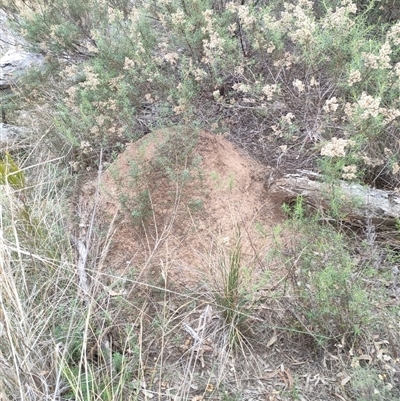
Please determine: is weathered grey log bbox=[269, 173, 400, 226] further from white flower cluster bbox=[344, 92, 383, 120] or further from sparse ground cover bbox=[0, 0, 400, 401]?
white flower cluster bbox=[344, 92, 383, 120]

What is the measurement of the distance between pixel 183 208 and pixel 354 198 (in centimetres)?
100

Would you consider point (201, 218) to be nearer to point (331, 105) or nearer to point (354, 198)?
point (354, 198)

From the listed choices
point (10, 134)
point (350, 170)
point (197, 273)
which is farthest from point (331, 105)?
point (10, 134)

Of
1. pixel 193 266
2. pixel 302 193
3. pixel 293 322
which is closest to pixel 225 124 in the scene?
pixel 302 193

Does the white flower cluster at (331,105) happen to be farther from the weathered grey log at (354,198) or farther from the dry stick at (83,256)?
the dry stick at (83,256)

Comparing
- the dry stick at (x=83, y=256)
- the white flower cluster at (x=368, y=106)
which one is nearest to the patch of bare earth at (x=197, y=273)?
the dry stick at (x=83, y=256)

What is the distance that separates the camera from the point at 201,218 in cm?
265

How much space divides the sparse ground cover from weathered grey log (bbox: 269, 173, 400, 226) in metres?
0.07

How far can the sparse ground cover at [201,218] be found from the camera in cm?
202

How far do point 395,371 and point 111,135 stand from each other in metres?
2.37

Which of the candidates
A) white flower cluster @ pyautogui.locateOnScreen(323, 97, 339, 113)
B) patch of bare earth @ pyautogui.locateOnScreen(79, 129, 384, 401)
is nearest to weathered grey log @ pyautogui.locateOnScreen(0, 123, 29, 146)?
patch of bare earth @ pyautogui.locateOnScreen(79, 129, 384, 401)

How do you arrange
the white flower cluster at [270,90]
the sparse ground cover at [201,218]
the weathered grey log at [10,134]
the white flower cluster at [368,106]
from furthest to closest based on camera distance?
the weathered grey log at [10,134]
the white flower cluster at [270,90]
the white flower cluster at [368,106]
the sparse ground cover at [201,218]

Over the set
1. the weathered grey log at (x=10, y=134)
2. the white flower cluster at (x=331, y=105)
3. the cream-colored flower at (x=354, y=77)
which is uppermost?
the cream-colored flower at (x=354, y=77)

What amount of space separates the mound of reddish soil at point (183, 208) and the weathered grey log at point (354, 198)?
0.79ft
